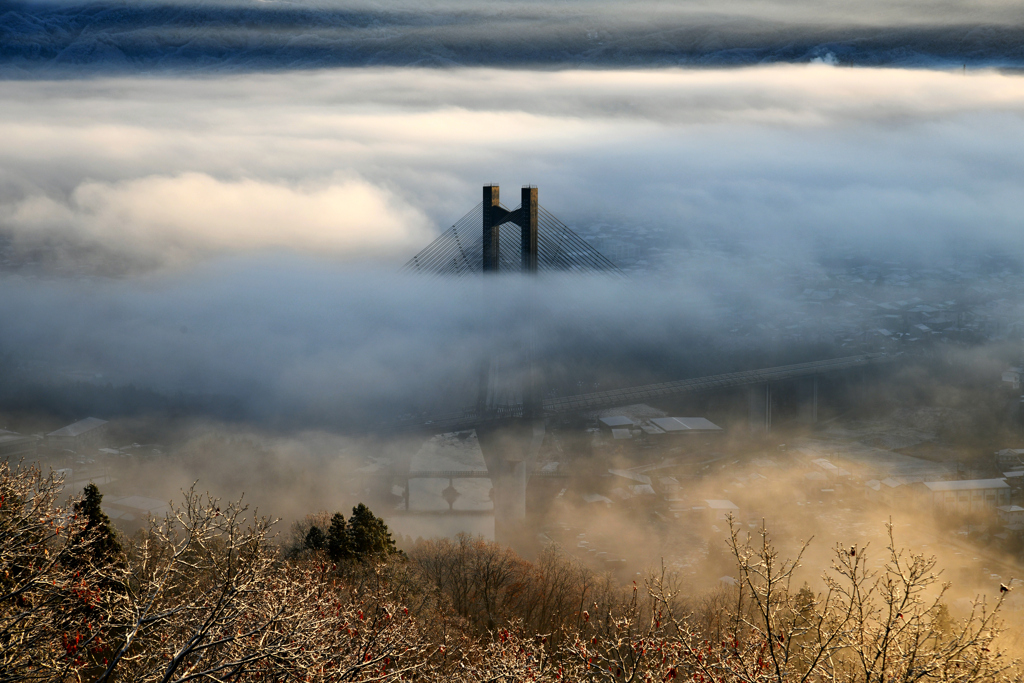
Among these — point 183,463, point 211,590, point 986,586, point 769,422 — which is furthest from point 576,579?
point 769,422

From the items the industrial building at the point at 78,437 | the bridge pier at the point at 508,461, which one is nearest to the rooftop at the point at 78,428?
the industrial building at the point at 78,437

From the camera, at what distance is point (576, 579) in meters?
32.5

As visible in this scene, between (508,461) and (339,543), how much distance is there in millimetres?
37575

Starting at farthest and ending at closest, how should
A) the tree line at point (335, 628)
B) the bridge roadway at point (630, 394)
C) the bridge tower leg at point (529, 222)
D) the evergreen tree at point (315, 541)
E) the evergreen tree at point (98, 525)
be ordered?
the bridge roadway at point (630, 394) < the bridge tower leg at point (529, 222) < the evergreen tree at point (315, 541) < the evergreen tree at point (98, 525) < the tree line at point (335, 628)

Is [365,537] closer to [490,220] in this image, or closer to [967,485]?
[490,220]

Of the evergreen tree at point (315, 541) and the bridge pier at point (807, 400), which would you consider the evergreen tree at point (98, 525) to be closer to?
the evergreen tree at point (315, 541)

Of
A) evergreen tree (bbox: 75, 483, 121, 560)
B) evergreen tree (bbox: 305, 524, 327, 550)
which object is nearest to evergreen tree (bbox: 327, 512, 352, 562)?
evergreen tree (bbox: 305, 524, 327, 550)

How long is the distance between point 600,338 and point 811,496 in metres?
33.6

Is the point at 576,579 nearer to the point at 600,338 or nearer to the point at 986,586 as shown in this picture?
the point at 986,586

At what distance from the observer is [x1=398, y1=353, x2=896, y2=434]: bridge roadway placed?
6278 centimetres

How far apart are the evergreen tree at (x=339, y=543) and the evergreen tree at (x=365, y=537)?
18 cm

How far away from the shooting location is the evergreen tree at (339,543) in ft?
79.7

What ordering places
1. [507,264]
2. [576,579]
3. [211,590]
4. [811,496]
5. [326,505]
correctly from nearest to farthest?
[211,590] → [576,579] → [507,264] → [326,505] → [811,496]

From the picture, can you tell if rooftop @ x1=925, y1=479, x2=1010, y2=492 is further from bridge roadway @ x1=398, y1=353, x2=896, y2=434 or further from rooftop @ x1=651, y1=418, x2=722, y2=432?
rooftop @ x1=651, y1=418, x2=722, y2=432
